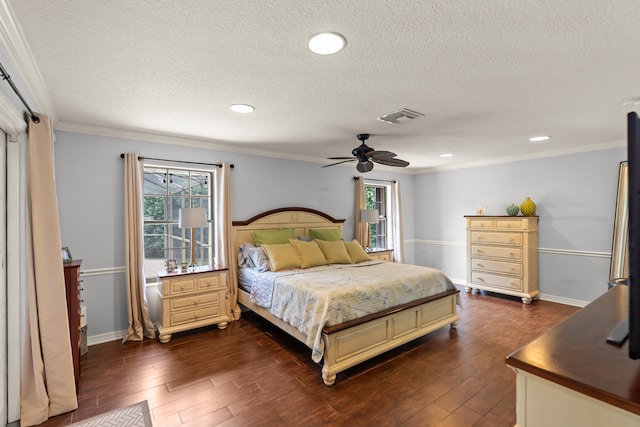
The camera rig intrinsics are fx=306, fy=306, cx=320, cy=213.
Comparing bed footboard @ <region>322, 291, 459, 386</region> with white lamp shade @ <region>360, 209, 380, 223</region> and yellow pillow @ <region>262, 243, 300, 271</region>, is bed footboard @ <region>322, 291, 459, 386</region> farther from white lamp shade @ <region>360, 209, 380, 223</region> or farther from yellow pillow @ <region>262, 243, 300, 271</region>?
white lamp shade @ <region>360, 209, 380, 223</region>

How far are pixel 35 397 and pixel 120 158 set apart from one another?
8.08 feet

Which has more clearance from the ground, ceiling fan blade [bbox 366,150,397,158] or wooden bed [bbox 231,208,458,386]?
ceiling fan blade [bbox 366,150,397,158]

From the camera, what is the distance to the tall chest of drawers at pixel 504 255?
15.9ft

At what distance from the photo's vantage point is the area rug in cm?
211

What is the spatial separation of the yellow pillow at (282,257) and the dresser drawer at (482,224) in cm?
336

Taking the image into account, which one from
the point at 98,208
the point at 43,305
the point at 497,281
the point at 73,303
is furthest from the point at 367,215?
the point at 43,305

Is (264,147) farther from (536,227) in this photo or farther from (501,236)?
(536,227)

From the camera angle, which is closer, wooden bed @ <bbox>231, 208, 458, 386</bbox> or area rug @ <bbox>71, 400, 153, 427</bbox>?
area rug @ <bbox>71, 400, 153, 427</bbox>

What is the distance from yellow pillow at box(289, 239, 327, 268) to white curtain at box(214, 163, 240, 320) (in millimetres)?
906

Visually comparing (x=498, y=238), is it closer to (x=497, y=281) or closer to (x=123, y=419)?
(x=497, y=281)

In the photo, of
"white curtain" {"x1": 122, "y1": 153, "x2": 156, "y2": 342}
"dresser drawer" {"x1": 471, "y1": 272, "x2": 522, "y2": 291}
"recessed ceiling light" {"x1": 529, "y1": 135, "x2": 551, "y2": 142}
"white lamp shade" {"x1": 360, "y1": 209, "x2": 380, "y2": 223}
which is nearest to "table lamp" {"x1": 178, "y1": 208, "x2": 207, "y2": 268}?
"white curtain" {"x1": 122, "y1": 153, "x2": 156, "y2": 342}

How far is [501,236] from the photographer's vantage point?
511 cm

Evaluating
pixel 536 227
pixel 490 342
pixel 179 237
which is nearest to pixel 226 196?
pixel 179 237

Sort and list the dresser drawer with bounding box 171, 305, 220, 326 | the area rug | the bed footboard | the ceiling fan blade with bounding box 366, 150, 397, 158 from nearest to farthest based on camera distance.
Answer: the area rug
the bed footboard
the ceiling fan blade with bounding box 366, 150, 397, 158
the dresser drawer with bounding box 171, 305, 220, 326
